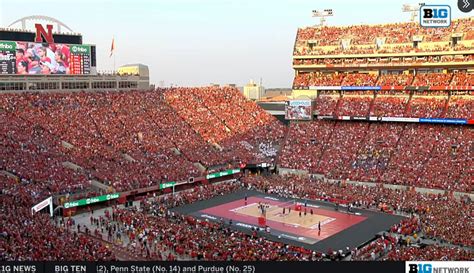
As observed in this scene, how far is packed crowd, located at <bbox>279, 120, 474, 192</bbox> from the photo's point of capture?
3959 cm

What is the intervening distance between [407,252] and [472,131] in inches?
937

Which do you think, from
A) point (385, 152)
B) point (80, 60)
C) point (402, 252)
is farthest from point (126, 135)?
point (402, 252)

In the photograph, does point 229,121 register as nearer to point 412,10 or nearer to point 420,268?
point 412,10

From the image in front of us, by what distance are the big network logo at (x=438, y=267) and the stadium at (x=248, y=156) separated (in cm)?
436

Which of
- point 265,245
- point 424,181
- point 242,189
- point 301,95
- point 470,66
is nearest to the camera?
point 265,245

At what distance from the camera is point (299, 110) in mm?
52250

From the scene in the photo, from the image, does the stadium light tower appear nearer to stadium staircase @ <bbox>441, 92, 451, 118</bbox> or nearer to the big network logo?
stadium staircase @ <bbox>441, 92, 451, 118</bbox>

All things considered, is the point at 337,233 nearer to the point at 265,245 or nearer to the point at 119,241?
the point at 265,245

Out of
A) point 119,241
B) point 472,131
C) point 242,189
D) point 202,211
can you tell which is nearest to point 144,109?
point 242,189

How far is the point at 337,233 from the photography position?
29688mm

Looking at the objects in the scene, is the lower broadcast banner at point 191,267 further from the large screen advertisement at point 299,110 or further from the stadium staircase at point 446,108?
the large screen advertisement at point 299,110

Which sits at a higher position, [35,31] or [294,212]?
[35,31]

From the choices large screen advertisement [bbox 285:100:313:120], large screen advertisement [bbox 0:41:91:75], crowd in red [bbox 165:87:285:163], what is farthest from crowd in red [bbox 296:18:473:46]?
large screen advertisement [bbox 0:41:91:75]

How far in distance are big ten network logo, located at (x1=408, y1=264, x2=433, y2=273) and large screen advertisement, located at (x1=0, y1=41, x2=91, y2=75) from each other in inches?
1689
